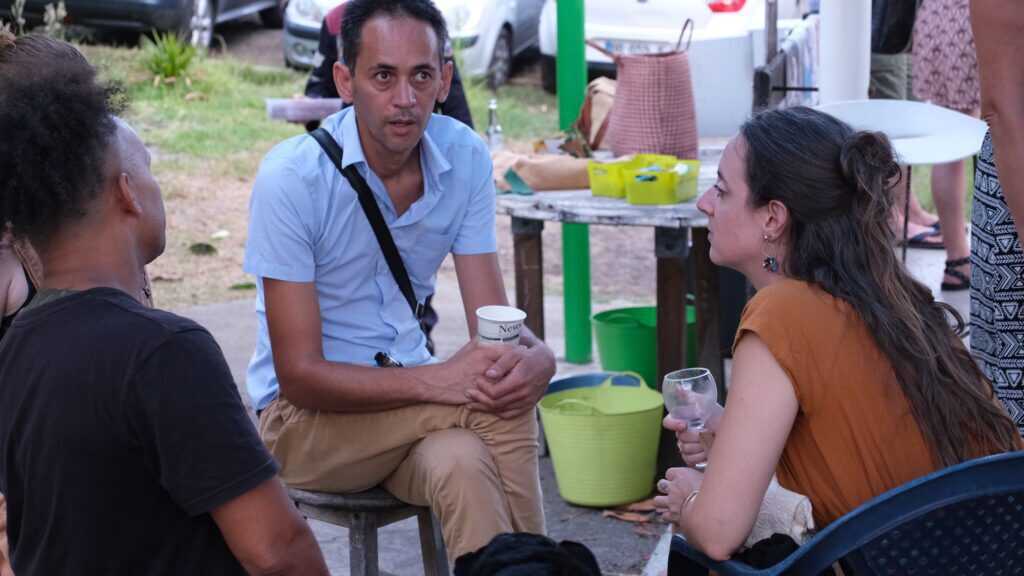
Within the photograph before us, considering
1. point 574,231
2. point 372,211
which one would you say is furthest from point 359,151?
point 574,231

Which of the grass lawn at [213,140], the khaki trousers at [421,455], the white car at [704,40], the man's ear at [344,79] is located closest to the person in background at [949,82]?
the white car at [704,40]

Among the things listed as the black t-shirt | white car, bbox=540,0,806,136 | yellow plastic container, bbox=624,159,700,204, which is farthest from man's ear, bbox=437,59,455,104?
white car, bbox=540,0,806,136

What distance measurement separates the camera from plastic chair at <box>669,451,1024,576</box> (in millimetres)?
1888

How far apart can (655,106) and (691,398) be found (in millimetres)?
2086

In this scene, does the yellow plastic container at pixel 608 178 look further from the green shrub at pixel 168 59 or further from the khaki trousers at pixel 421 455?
the green shrub at pixel 168 59

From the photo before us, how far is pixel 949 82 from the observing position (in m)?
5.43

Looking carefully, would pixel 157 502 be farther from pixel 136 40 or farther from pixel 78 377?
pixel 136 40

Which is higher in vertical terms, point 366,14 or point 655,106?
point 366,14

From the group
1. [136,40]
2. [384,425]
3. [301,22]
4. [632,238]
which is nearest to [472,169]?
[384,425]

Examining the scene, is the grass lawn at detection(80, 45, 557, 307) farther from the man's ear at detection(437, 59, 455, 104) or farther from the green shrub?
the man's ear at detection(437, 59, 455, 104)

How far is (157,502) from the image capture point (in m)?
1.87

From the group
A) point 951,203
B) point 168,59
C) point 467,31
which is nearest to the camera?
point 951,203

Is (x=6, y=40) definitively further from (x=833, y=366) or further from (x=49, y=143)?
(x=833, y=366)

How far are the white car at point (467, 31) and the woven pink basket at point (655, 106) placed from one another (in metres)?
6.40
